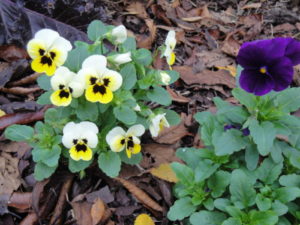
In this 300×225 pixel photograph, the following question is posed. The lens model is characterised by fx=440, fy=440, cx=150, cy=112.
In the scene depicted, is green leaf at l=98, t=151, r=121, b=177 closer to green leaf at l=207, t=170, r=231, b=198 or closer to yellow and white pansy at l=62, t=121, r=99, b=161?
yellow and white pansy at l=62, t=121, r=99, b=161

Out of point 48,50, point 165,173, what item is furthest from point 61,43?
point 165,173

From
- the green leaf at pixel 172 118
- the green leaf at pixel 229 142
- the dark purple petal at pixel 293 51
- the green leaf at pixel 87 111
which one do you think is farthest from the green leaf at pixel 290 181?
the green leaf at pixel 87 111

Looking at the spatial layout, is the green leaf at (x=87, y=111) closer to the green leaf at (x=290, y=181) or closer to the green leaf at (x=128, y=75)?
the green leaf at (x=128, y=75)

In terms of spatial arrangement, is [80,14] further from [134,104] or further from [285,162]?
[285,162]

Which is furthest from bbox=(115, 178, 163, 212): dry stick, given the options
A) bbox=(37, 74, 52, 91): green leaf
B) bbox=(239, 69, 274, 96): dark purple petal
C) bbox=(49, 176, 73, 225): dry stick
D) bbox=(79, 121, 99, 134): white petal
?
bbox=(239, 69, 274, 96): dark purple petal

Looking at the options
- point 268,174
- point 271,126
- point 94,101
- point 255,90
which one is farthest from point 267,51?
point 94,101

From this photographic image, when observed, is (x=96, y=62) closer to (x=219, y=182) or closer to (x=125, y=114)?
(x=125, y=114)
